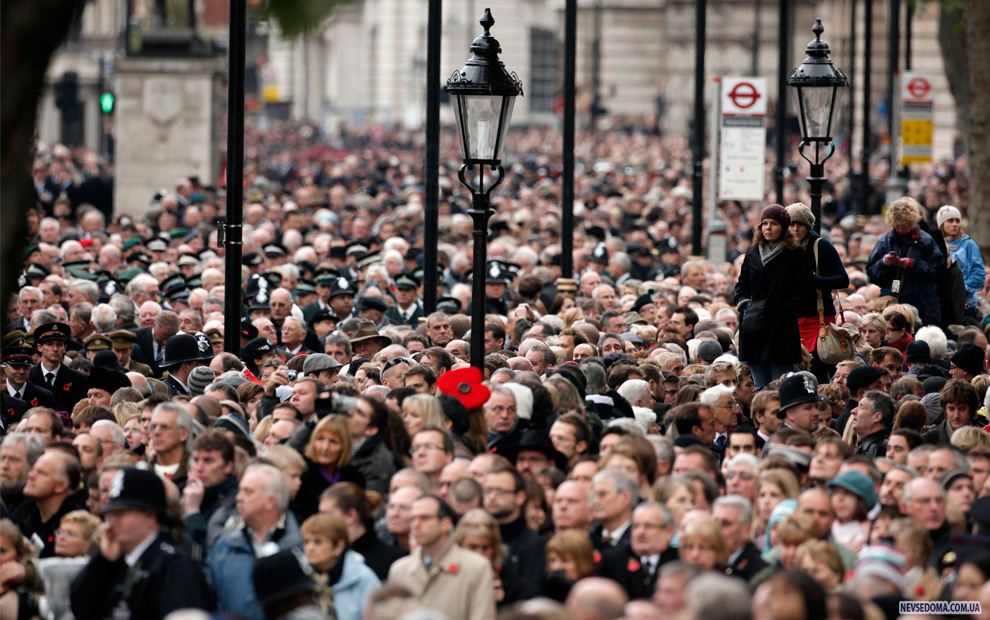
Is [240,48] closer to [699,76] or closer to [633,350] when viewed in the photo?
[633,350]

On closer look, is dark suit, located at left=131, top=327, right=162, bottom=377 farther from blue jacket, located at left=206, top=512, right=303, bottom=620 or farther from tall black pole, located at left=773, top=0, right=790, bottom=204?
tall black pole, located at left=773, top=0, right=790, bottom=204

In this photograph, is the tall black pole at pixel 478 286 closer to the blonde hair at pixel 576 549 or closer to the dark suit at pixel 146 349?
the blonde hair at pixel 576 549

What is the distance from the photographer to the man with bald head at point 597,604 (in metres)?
7.99

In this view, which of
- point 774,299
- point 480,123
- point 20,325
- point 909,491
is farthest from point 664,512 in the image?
point 20,325

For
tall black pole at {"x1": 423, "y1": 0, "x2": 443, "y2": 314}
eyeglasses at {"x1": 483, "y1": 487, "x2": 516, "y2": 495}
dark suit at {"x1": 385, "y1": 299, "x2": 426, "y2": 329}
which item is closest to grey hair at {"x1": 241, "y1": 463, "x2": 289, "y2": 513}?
eyeglasses at {"x1": 483, "y1": 487, "x2": 516, "y2": 495}

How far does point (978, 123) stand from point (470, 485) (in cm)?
1864

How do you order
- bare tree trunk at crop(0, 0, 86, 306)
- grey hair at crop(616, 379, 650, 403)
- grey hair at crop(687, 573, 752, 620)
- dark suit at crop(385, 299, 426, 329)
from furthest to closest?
1. dark suit at crop(385, 299, 426, 329)
2. grey hair at crop(616, 379, 650, 403)
3. bare tree trunk at crop(0, 0, 86, 306)
4. grey hair at crop(687, 573, 752, 620)

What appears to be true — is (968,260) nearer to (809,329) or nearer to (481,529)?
(809,329)

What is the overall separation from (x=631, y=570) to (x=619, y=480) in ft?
2.47

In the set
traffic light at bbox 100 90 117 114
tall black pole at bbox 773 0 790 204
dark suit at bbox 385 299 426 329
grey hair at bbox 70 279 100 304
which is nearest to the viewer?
grey hair at bbox 70 279 100 304

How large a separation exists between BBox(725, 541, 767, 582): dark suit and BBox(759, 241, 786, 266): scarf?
5932mm

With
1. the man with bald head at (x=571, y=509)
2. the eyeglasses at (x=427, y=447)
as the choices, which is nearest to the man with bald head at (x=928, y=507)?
the man with bald head at (x=571, y=509)

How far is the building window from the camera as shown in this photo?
91.8 metres

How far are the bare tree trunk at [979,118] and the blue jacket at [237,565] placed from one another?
1798cm
